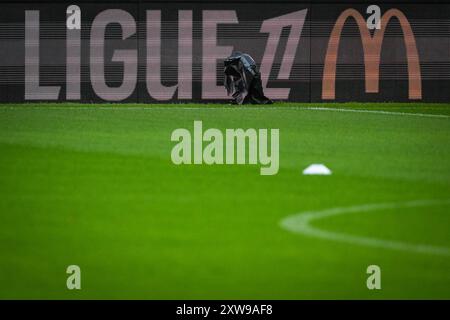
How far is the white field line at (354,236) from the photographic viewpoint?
894 centimetres

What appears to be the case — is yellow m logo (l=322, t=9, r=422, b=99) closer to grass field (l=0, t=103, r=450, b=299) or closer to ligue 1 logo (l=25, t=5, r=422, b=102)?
ligue 1 logo (l=25, t=5, r=422, b=102)

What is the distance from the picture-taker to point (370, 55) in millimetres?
30953

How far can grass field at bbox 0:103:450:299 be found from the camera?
7.79 m

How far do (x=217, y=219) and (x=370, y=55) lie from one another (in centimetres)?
2112

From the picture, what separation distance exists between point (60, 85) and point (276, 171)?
17.3 metres

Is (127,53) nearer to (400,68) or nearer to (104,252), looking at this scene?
(400,68)

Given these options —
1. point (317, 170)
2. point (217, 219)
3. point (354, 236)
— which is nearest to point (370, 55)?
point (317, 170)

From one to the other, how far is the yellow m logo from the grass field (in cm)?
1153

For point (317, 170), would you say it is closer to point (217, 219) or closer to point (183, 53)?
point (217, 219)

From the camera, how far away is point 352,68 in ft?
102

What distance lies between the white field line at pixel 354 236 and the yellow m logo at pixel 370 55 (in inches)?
768

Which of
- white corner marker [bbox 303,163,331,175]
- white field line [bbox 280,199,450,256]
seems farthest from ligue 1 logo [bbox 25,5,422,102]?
white field line [bbox 280,199,450,256]

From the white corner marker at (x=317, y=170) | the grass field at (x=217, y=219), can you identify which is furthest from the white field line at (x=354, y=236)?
the white corner marker at (x=317, y=170)
